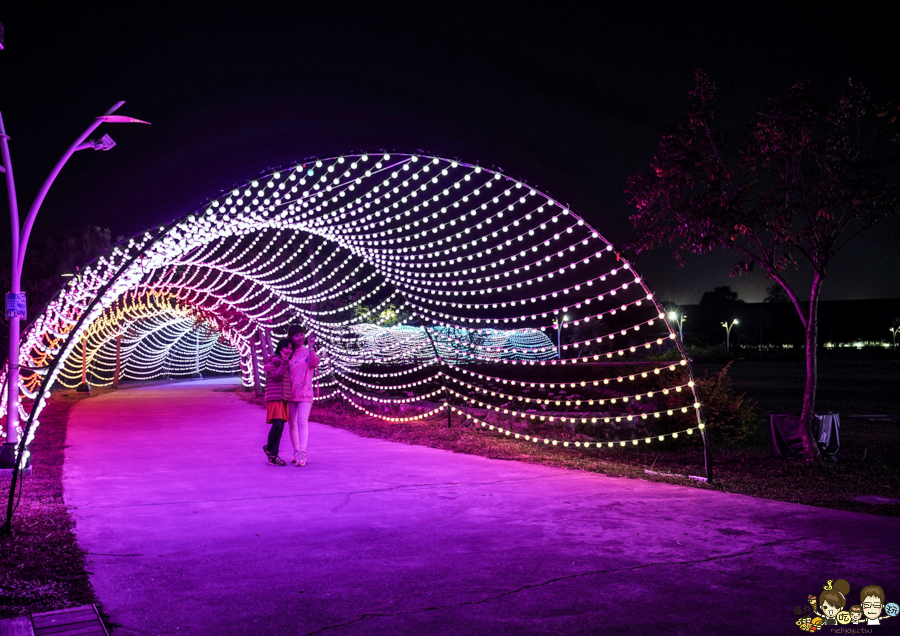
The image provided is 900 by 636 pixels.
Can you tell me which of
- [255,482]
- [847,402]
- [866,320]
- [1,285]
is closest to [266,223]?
[255,482]

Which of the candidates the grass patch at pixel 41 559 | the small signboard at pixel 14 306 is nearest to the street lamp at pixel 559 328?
the grass patch at pixel 41 559

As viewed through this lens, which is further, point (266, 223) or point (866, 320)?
point (866, 320)

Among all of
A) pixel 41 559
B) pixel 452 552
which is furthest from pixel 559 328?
pixel 41 559

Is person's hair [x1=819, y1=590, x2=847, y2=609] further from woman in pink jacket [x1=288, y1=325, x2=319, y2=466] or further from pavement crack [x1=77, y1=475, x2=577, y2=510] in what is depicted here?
woman in pink jacket [x1=288, y1=325, x2=319, y2=466]

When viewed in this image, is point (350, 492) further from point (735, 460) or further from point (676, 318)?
point (676, 318)

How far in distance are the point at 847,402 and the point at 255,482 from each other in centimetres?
1702

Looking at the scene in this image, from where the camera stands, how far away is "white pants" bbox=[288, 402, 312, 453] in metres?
7.96

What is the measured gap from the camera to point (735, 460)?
8.88 meters

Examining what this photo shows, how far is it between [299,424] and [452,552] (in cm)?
410

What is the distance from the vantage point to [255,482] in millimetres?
6883

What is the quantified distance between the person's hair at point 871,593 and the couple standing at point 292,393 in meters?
5.73

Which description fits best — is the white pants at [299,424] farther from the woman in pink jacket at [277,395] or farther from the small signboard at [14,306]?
the small signboard at [14,306]

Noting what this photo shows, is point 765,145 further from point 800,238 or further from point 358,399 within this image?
point 358,399

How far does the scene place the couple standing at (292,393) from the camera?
800 cm
